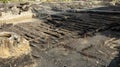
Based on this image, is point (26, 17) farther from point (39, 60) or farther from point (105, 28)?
point (39, 60)

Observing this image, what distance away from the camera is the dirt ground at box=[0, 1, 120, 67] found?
5.04 metres

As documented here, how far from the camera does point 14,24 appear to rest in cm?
817

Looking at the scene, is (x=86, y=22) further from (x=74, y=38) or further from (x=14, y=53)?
(x=14, y=53)

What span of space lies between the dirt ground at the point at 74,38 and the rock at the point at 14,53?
31 cm

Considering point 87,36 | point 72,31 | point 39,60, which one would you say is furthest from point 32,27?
point 39,60

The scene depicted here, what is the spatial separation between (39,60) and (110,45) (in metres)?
1.79

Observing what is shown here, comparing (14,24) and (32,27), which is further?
(14,24)

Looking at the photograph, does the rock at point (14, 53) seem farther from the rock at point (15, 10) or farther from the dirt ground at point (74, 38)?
the rock at point (15, 10)

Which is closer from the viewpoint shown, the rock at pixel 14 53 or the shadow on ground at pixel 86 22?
the rock at pixel 14 53

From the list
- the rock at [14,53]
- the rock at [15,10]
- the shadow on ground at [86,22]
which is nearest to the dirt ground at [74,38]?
the shadow on ground at [86,22]

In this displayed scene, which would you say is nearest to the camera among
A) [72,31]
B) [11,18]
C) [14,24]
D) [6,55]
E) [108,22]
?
[6,55]

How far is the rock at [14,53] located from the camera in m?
4.69

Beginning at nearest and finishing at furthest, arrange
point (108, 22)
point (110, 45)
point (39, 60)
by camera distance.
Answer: point (39, 60)
point (110, 45)
point (108, 22)

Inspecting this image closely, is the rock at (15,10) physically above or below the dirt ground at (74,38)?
above
